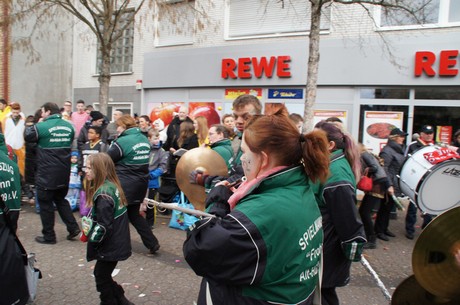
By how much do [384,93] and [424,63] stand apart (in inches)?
46.4

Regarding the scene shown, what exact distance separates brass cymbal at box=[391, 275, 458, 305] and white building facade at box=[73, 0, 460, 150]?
6875 mm

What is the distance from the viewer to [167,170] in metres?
7.30

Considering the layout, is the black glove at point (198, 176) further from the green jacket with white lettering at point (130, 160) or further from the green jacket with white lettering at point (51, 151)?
the green jacket with white lettering at point (51, 151)

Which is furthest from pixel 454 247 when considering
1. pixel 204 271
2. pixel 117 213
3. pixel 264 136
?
pixel 117 213

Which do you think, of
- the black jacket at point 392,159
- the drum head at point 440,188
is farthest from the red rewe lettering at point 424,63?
the drum head at point 440,188

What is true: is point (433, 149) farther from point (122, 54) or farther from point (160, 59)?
point (122, 54)

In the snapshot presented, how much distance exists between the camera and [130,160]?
540 cm

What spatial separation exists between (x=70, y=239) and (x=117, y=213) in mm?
2589

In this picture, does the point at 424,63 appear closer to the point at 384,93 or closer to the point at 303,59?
the point at 384,93

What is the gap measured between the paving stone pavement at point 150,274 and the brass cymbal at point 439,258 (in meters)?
2.74

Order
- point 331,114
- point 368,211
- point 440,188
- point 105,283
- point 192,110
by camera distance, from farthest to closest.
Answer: point 192,110 < point 331,114 < point 368,211 < point 440,188 < point 105,283

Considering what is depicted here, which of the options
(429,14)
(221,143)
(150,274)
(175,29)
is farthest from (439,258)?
(175,29)

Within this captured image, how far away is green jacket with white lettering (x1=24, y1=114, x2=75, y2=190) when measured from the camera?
5.86 meters

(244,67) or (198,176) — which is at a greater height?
(244,67)
